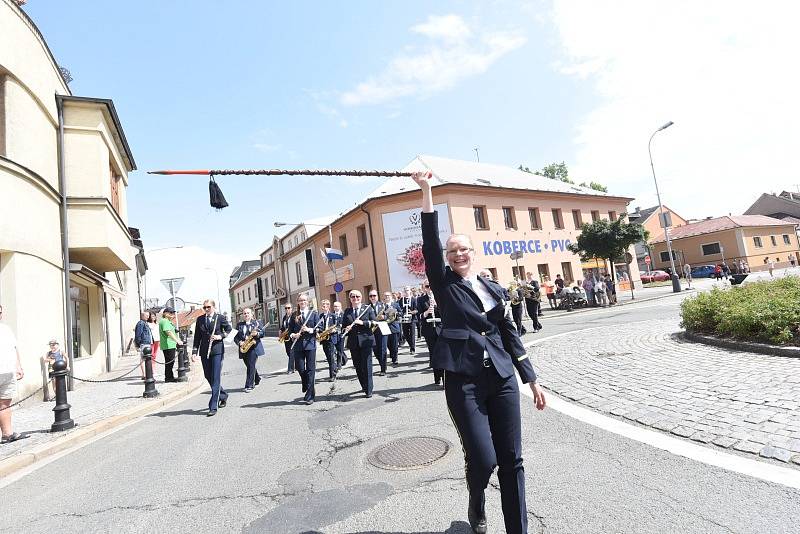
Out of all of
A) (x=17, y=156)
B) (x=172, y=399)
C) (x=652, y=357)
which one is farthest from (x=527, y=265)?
(x=17, y=156)

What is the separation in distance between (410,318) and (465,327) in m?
10.5

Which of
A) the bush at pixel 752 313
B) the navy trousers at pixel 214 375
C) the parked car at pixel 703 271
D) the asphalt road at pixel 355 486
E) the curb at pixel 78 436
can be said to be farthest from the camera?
the parked car at pixel 703 271

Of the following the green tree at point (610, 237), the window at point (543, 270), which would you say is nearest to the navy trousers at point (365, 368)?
the green tree at point (610, 237)

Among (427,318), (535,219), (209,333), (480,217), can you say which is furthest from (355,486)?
(535,219)

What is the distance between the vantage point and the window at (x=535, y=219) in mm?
29797

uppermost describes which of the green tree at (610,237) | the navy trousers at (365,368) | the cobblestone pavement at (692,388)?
the green tree at (610,237)

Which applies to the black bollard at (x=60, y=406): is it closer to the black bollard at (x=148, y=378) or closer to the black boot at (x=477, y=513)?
the black bollard at (x=148, y=378)

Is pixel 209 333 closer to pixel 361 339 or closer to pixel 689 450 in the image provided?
pixel 361 339

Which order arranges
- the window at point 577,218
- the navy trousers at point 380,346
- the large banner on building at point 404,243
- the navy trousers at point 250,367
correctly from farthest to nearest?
the window at point 577,218
the large banner on building at point 404,243
the navy trousers at point 250,367
the navy trousers at point 380,346

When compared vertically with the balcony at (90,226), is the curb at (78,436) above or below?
below

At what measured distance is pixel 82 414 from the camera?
25.7 ft

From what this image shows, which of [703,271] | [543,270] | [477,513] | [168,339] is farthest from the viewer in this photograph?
[703,271]

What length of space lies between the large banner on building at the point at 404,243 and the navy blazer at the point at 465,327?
22813 mm

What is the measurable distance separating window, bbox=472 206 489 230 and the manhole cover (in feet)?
78.4
